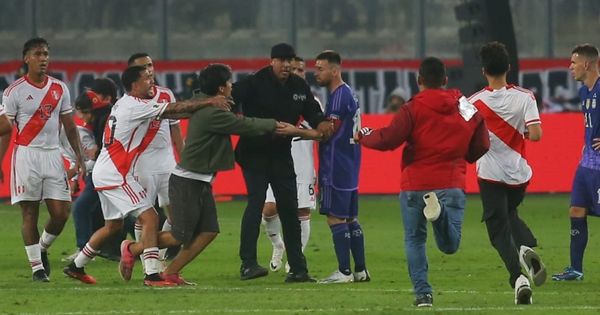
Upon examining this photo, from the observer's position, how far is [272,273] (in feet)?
57.1

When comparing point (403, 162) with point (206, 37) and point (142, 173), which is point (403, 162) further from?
point (206, 37)

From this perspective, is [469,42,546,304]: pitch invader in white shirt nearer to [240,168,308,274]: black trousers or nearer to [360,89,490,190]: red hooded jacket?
[360,89,490,190]: red hooded jacket

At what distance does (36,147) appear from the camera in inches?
647

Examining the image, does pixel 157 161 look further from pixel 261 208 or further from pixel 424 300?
pixel 424 300

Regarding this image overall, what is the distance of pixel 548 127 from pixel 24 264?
40.7ft

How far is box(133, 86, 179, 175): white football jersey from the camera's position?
54.1 ft

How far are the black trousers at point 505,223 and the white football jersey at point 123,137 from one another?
2.96 meters

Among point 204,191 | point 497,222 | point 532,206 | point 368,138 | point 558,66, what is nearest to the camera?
point 368,138

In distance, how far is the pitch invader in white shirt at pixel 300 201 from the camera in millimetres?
17594

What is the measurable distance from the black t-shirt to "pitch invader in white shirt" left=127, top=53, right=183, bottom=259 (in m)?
0.72

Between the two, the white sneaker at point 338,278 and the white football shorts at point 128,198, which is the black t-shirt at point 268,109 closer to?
the white sneaker at point 338,278

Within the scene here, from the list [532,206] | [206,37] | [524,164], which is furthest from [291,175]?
[206,37]

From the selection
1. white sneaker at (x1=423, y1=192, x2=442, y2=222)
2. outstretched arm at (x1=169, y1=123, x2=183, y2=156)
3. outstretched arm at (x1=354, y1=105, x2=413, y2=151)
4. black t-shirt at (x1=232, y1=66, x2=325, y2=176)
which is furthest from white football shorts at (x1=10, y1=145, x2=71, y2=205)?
white sneaker at (x1=423, y1=192, x2=442, y2=222)

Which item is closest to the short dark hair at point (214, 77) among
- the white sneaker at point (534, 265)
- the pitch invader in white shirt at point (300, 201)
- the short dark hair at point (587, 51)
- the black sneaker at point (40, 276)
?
the pitch invader in white shirt at point (300, 201)
